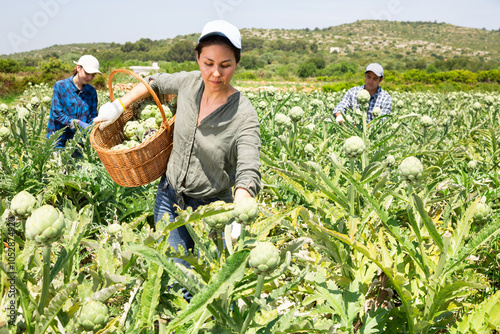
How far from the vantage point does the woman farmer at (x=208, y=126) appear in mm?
1760

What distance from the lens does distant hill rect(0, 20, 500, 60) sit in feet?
227

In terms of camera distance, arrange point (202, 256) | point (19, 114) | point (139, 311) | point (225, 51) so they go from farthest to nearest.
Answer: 1. point (19, 114)
2. point (225, 51)
3. point (202, 256)
4. point (139, 311)

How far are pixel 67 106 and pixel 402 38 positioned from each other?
85.8 m

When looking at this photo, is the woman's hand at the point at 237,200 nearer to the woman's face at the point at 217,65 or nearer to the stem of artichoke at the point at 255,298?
the stem of artichoke at the point at 255,298

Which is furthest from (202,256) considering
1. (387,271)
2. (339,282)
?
(339,282)

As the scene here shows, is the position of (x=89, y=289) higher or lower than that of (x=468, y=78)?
lower

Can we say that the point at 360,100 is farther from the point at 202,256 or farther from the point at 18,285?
the point at 18,285

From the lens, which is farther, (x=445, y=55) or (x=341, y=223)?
(x=445, y=55)

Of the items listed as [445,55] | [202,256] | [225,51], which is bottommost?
[202,256]

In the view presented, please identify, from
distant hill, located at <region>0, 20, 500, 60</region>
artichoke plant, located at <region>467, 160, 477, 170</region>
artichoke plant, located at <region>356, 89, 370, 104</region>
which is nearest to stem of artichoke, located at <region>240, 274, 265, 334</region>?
artichoke plant, located at <region>356, 89, 370, 104</region>

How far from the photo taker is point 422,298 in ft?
4.48

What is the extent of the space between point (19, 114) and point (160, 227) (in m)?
2.57

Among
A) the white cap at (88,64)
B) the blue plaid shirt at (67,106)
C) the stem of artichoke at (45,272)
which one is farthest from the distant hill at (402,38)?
the stem of artichoke at (45,272)

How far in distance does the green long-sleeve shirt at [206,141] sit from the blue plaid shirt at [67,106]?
2295mm
